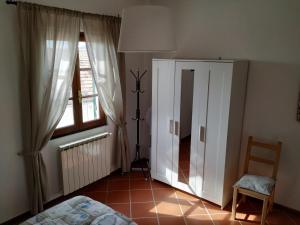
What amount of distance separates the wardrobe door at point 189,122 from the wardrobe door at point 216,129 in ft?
0.23

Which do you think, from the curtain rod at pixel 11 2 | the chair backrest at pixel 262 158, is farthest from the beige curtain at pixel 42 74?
the chair backrest at pixel 262 158

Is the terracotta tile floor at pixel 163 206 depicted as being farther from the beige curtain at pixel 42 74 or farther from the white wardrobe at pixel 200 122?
the beige curtain at pixel 42 74

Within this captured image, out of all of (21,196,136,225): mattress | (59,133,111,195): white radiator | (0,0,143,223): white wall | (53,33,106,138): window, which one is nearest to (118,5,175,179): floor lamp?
Answer: (21,196,136,225): mattress

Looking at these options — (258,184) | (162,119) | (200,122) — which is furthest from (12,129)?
(258,184)

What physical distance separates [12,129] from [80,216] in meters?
1.26

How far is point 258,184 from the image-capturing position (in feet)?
8.63

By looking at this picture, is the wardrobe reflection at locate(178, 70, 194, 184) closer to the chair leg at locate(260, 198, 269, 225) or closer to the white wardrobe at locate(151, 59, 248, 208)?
the white wardrobe at locate(151, 59, 248, 208)

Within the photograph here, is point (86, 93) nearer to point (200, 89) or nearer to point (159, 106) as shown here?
point (159, 106)

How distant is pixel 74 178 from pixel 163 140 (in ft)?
4.10

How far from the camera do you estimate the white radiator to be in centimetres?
294

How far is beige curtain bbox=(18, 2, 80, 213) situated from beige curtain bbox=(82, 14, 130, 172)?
22 centimetres

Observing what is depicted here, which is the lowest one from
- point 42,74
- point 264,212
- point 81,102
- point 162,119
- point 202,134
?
point 264,212

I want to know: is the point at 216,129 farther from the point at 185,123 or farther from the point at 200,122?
the point at 185,123

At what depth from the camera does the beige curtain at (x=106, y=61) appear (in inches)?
116
